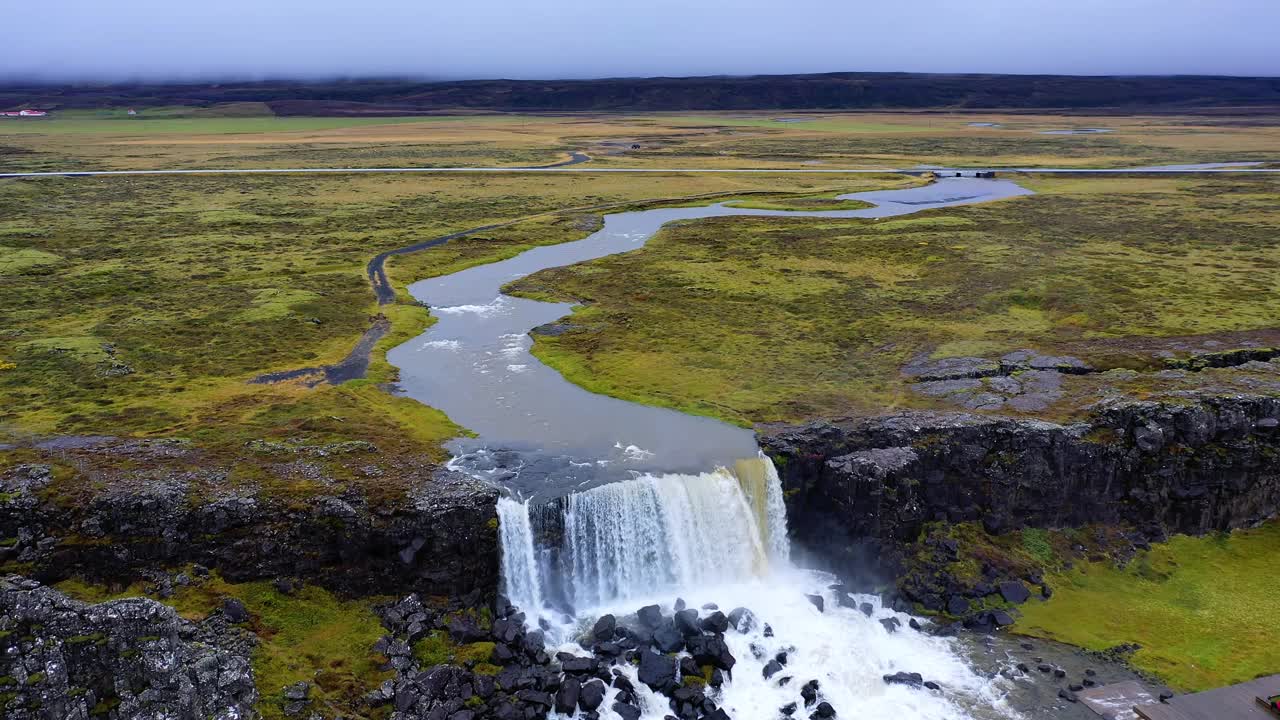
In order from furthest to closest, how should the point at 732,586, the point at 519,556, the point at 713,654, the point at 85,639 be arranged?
1. the point at 732,586
2. the point at 519,556
3. the point at 713,654
4. the point at 85,639

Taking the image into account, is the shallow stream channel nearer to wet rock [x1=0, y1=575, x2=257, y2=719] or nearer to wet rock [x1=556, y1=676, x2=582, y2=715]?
wet rock [x1=556, y1=676, x2=582, y2=715]

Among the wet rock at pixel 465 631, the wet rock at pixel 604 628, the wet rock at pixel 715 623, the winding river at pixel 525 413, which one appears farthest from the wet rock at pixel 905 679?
the wet rock at pixel 465 631

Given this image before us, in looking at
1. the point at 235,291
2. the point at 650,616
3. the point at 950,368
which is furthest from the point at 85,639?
the point at 235,291

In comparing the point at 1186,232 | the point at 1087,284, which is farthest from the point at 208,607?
the point at 1186,232

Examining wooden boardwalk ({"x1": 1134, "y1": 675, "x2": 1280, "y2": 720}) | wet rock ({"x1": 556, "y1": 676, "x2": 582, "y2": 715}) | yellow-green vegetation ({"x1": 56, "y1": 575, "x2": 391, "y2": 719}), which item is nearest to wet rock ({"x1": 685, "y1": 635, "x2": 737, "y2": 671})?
wet rock ({"x1": 556, "y1": 676, "x2": 582, "y2": 715})

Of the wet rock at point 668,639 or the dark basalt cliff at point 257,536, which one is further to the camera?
the wet rock at point 668,639

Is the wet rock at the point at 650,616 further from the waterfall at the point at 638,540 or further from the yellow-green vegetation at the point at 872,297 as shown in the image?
the yellow-green vegetation at the point at 872,297

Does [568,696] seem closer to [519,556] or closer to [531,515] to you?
[519,556]
